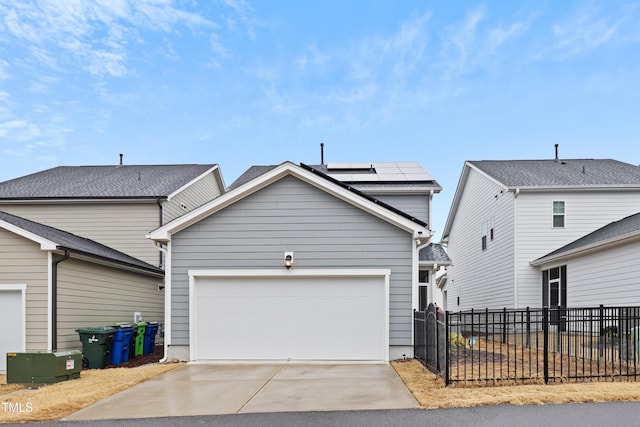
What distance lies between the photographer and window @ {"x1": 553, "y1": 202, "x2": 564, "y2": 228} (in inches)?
787

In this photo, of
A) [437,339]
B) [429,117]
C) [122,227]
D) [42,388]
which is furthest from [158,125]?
[437,339]

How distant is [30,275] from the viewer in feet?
40.8

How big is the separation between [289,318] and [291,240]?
74.3 inches

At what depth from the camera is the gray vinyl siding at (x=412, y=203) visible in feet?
61.6

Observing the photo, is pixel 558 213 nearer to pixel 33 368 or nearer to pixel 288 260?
pixel 288 260

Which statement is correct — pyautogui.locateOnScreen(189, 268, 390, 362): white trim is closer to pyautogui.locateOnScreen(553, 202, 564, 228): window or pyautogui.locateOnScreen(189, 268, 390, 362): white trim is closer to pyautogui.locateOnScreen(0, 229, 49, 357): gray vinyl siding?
pyautogui.locateOnScreen(0, 229, 49, 357): gray vinyl siding

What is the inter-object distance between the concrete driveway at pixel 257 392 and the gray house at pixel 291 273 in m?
1.10

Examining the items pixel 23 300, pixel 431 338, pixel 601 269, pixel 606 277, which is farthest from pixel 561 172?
pixel 23 300

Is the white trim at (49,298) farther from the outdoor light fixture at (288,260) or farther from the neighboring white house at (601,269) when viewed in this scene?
the neighboring white house at (601,269)

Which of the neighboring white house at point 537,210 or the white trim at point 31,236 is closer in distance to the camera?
the white trim at point 31,236

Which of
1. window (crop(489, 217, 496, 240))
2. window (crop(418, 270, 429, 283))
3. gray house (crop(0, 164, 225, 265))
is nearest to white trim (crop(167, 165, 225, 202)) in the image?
gray house (crop(0, 164, 225, 265))

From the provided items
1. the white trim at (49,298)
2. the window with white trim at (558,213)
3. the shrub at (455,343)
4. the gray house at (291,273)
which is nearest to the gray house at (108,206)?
the gray house at (291,273)

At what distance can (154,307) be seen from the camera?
18094 mm

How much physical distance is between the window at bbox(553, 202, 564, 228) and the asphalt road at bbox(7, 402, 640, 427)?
44.1ft
